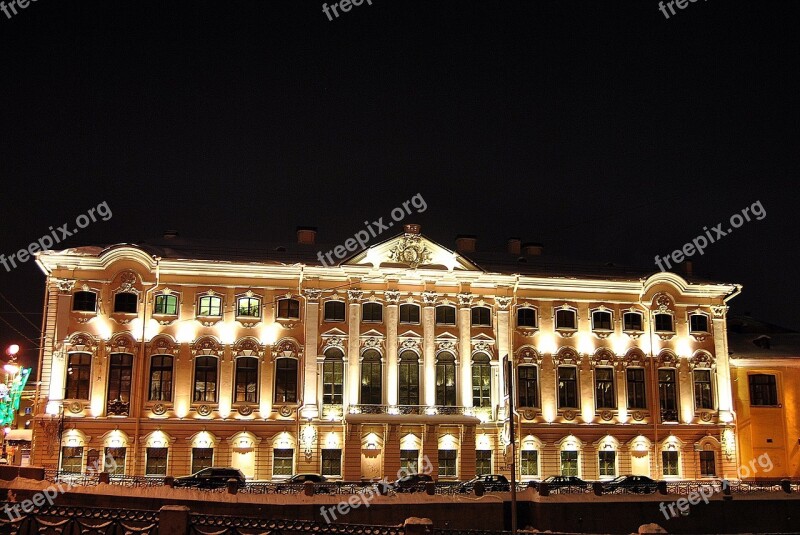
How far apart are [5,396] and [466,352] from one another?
21.0m

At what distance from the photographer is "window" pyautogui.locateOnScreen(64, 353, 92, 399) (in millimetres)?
38062

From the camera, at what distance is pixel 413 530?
635 inches

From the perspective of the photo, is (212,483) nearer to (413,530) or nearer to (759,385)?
(413,530)

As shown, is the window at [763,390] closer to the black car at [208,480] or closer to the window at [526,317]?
the window at [526,317]

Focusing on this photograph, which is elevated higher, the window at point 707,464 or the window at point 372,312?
the window at point 372,312

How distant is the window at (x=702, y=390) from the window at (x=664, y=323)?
2616mm

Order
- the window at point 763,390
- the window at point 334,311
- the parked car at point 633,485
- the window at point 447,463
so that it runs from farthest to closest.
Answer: the window at point 763,390
the window at point 334,311
the window at point 447,463
the parked car at point 633,485

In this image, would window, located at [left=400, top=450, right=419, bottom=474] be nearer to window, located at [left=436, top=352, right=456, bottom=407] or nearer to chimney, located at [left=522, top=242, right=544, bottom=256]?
window, located at [left=436, top=352, right=456, bottom=407]

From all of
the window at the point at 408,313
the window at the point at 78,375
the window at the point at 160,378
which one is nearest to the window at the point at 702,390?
the window at the point at 408,313

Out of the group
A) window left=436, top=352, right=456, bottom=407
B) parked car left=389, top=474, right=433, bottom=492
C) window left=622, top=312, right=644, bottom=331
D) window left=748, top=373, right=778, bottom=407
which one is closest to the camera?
parked car left=389, top=474, right=433, bottom=492

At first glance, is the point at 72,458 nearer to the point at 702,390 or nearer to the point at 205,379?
the point at 205,379

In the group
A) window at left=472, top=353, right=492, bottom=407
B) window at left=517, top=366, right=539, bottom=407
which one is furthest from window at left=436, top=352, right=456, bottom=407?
window at left=517, top=366, right=539, bottom=407

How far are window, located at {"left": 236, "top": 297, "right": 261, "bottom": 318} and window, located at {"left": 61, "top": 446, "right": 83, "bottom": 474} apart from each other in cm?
930

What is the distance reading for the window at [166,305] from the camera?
39812 mm
